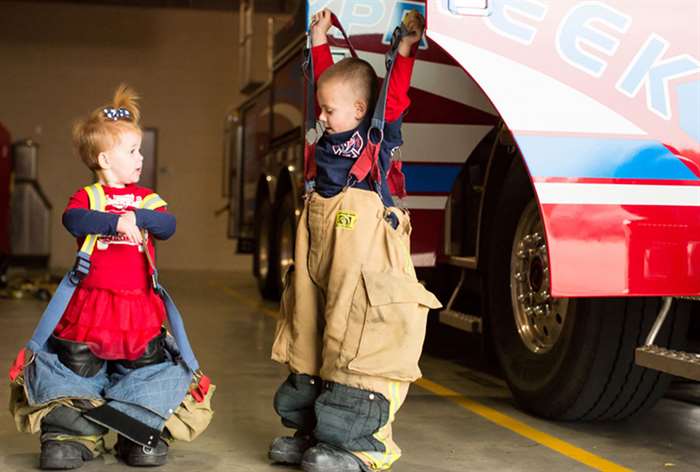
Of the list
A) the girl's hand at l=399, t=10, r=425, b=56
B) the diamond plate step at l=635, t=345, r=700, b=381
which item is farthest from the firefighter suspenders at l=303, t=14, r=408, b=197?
the diamond plate step at l=635, t=345, r=700, b=381

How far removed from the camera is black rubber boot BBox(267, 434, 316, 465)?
3.70 metres

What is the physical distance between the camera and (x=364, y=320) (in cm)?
349

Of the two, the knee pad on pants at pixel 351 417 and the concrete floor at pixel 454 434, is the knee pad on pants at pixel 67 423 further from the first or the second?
the knee pad on pants at pixel 351 417

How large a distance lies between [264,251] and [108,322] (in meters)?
7.31

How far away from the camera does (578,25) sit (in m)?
3.67

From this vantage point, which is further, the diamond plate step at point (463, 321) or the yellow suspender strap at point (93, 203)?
the diamond plate step at point (463, 321)

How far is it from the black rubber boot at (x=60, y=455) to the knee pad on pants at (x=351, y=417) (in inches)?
31.2

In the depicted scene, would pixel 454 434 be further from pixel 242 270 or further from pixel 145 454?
pixel 242 270

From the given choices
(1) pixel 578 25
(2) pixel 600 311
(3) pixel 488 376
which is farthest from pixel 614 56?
(3) pixel 488 376

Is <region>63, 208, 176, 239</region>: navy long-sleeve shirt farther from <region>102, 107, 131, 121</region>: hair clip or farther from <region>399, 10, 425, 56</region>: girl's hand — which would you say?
<region>399, 10, 425, 56</region>: girl's hand

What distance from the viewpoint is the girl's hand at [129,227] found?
11.6 ft

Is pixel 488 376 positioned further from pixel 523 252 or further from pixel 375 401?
pixel 375 401

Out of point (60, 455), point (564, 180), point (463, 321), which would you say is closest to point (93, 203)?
point (60, 455)

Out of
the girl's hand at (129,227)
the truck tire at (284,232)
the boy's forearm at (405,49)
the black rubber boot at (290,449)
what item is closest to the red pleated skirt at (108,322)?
the girl's hand at (129,227)
